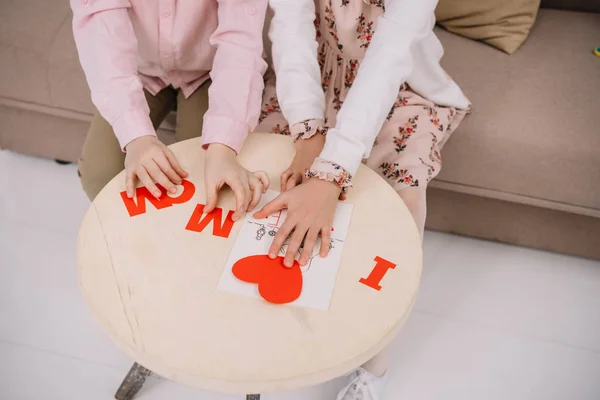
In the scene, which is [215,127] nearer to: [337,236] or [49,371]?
[337,236]

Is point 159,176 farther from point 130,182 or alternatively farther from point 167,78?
point 167,78

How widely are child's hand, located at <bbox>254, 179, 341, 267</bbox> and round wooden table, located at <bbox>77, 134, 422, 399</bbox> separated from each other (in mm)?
→ 42

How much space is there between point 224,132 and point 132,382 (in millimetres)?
584

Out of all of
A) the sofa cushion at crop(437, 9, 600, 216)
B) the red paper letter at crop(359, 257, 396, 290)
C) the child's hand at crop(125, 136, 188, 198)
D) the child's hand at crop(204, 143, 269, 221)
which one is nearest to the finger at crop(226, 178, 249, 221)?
the child's hand at crop(204, 143, 269, 221)

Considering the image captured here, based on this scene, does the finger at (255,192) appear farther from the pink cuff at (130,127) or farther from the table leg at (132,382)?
the table leg at (132,382)

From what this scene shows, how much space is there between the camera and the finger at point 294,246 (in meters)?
0.71

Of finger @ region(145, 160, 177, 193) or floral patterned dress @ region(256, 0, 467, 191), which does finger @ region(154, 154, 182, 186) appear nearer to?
finger @ region(145, 160, 177, 193)

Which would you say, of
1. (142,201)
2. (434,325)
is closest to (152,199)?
(142,201)

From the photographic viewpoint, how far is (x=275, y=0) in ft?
3.32

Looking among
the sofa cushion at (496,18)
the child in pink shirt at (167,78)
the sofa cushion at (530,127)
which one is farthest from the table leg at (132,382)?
the sofa cushion at (496,18)

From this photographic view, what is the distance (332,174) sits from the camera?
0.82m

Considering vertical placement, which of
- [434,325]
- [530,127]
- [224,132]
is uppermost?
[224,132]

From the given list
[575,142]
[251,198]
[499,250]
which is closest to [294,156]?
[251,198]

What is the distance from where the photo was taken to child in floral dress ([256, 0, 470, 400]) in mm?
816
